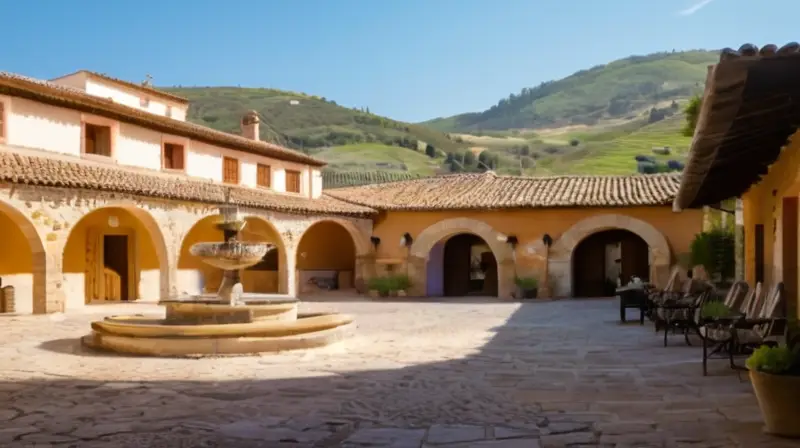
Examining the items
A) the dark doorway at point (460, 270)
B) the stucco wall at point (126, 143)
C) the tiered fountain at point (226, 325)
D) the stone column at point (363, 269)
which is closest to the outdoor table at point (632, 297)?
the tiered fountain at point (226, 325)

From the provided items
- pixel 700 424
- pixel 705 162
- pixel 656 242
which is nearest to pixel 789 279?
pixel 705 162

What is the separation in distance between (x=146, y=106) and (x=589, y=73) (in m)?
135

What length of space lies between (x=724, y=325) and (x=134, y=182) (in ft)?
45.8

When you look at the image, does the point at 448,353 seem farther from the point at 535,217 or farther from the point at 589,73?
the point at 589,73

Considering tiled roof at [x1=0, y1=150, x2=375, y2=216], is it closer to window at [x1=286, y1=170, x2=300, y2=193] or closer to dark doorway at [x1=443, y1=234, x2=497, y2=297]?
window at [x1=286, y1=170, x2=300, y2=193]

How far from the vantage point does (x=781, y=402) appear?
480cm

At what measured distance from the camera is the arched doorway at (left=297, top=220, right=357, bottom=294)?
85.3ft

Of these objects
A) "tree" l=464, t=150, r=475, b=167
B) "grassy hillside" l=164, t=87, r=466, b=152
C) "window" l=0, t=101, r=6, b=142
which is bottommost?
"window" l=0, t=101, r=6, b=142

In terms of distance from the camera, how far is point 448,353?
972cm

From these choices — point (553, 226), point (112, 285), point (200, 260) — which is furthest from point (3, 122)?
point (553, 226)

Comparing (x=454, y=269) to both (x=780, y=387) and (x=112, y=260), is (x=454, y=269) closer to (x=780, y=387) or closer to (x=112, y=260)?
(x=112, y=260)

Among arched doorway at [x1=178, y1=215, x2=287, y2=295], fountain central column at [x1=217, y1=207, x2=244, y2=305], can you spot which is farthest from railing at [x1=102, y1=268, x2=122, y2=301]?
fountain central column at [x1=217, y1=207, x2=244, y2=305]

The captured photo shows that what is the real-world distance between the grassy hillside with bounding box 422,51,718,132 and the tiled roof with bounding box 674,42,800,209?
108238 mm

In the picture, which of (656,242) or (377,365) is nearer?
(377,365)
